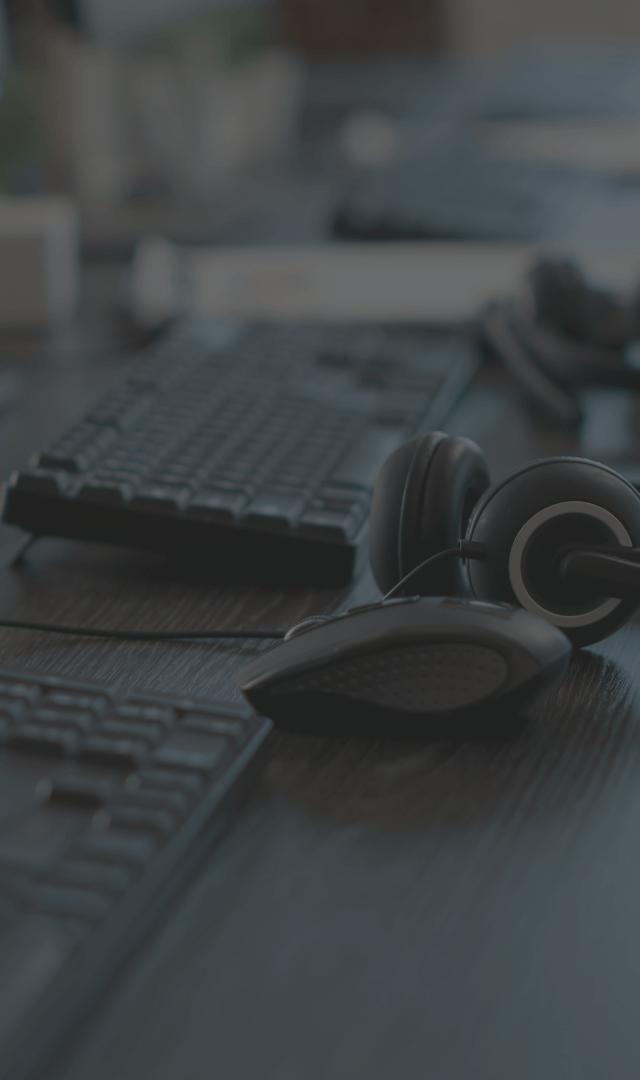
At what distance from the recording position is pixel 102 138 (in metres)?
1.54

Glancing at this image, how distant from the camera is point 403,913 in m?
0.38

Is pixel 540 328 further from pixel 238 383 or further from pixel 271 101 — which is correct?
pixel 271 101

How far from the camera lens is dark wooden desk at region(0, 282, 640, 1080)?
1.07 ft

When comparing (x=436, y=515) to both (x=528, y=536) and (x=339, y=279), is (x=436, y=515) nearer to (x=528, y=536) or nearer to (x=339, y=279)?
(x=528, y=536)

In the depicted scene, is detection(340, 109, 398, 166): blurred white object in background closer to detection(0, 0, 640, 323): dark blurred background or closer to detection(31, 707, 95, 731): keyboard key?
detection(0, 0, 640, 323): dark blurred background

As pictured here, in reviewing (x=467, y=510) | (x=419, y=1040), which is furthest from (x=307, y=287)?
(x=419, y=1040)

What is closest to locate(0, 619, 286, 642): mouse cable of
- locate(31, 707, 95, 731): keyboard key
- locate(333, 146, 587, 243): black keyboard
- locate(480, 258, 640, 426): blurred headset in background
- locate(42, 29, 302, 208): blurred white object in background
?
locate(31, 707, 95, 731): keyboard key

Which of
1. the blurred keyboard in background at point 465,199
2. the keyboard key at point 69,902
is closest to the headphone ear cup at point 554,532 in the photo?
the keyboard key at point 69,902

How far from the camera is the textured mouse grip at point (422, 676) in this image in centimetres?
45

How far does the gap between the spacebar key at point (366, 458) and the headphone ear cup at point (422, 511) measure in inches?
3.0

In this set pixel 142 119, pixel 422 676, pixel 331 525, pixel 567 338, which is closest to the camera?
pixel 422 676

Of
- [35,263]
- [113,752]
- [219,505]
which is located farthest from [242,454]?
[35,263]

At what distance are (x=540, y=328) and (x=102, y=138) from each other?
0.83 metres

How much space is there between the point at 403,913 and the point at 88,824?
9 cm
